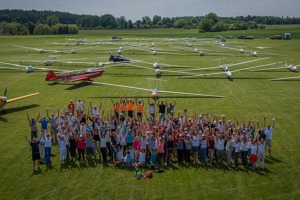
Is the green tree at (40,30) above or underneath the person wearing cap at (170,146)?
above

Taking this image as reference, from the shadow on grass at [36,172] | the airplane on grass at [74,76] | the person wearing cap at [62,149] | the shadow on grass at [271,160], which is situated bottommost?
the shadow on grass at [36,172]

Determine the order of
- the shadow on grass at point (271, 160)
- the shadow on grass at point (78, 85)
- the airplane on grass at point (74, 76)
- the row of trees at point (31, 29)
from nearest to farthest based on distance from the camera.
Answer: the shadow on grass at point (271, 160) < the shadow on grass at point (78, 85) < the airplane on grass at point (74, 76) < the row of trees at point (31, 29)

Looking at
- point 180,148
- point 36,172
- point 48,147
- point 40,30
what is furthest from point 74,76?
point 40,30

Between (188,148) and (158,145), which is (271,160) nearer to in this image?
(188,148)

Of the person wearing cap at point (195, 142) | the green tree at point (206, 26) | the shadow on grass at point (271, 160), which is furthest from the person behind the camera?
the green tree at point (206, 26)

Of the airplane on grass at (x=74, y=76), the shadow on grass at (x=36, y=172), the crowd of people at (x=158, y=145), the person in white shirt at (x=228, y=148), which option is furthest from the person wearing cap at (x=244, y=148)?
the airplane on grass at (x=74, y=76)

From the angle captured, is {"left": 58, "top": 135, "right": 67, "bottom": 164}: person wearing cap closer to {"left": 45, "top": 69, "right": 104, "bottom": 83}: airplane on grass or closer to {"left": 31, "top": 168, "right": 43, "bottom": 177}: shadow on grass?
{"left": 31, "top": 168, "right": 43, "bottom": 177}: shadow on grass

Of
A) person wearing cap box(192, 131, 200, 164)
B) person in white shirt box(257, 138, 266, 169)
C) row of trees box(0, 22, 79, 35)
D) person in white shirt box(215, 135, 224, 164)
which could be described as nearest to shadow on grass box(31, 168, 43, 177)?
person wearing cap box(192, 131, 200, 164)

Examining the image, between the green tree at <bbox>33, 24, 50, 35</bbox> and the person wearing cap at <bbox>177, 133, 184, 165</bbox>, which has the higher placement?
the green tree at <bbox>33, 24, 50, 35</bbox>

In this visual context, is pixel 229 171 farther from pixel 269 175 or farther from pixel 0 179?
pixel 0 179

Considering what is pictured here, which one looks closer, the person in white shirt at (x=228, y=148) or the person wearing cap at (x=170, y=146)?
the person in white shirt at (x=228, y=148)

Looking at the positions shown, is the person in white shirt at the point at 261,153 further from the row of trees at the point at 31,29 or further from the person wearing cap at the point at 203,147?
the row of trees at the point at 31,29
